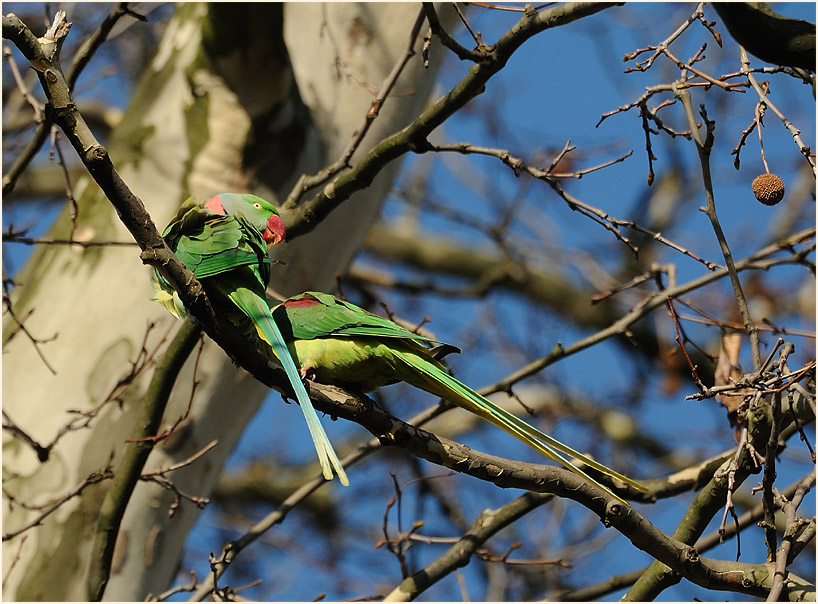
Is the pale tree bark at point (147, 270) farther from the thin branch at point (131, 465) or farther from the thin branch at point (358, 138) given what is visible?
the thin branch at point (358, 138)

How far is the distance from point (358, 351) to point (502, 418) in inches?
22.7

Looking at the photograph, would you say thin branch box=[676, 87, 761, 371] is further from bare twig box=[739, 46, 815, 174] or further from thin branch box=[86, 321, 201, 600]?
thin branch box=[86, 321, 201, 600]

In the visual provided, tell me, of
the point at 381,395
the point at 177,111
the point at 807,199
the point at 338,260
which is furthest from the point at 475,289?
the point at 807,199

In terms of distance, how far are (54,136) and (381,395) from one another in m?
3.84

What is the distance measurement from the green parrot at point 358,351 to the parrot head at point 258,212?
287 mm

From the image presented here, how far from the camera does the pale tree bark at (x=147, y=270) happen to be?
10.8 feet

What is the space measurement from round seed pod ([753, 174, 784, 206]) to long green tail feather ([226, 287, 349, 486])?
145 centimetres

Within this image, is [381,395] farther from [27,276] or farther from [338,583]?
[27,276]

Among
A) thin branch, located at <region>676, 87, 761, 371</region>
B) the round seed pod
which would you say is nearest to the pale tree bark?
thin branch, located at <region>676, 87, 761, 371</region>

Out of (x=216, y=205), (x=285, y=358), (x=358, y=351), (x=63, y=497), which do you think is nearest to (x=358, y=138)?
(x=216, y=205)

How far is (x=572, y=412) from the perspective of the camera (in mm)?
7883

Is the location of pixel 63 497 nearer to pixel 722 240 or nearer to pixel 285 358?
pixel 285 358

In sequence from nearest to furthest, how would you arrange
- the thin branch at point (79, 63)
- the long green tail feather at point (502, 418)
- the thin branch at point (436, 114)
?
the long green tail feather at point (502, 418) → the thin branch at point (436, 114) → the thin branch at point (79, 63)

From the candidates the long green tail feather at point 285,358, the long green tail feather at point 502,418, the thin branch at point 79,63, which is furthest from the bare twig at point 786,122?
the thin branch at point 79,63
